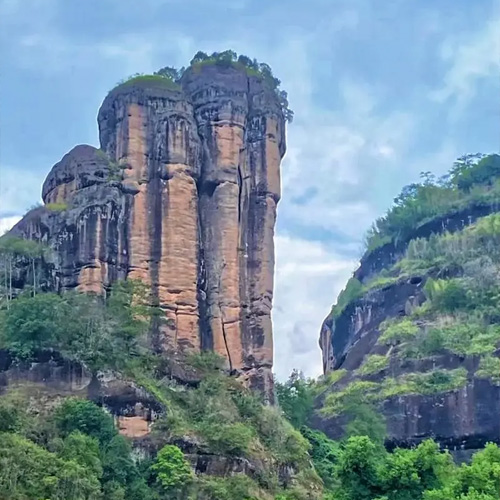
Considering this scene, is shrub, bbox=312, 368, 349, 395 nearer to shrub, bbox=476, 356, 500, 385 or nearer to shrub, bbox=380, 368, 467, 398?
shrub, bbox=380, 368, 467, 398

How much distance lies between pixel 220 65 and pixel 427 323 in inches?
714

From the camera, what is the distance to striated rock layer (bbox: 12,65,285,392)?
135 ft

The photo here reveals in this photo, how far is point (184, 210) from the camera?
4219 cm

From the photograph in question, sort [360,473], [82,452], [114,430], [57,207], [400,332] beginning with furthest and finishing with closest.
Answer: [400,332]
[57,207]
[114,430]
[82,452]
[360,473]

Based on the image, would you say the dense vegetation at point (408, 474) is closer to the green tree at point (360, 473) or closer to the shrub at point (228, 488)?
the green tree at point (360, 473)

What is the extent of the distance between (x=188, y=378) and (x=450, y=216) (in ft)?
92.1

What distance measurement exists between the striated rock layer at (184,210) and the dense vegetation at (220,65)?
264 millimetres

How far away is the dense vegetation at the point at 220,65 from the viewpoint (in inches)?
1730

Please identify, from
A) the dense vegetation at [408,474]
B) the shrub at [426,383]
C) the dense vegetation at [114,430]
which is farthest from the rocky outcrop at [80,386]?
the shrub at [426,383]

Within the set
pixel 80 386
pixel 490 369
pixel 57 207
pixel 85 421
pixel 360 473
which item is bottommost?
pixel 360 473

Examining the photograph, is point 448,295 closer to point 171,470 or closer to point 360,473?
point 171,470

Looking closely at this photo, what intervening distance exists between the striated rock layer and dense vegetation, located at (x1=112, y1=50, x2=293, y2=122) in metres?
0.26

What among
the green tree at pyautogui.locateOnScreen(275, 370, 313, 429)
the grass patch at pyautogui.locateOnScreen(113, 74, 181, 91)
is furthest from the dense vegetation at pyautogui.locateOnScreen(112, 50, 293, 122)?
the green tree at pyautogui.locateOnScreen(275, 370, 313, 429)

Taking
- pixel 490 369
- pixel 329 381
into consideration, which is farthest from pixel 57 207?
pixel 490 369
